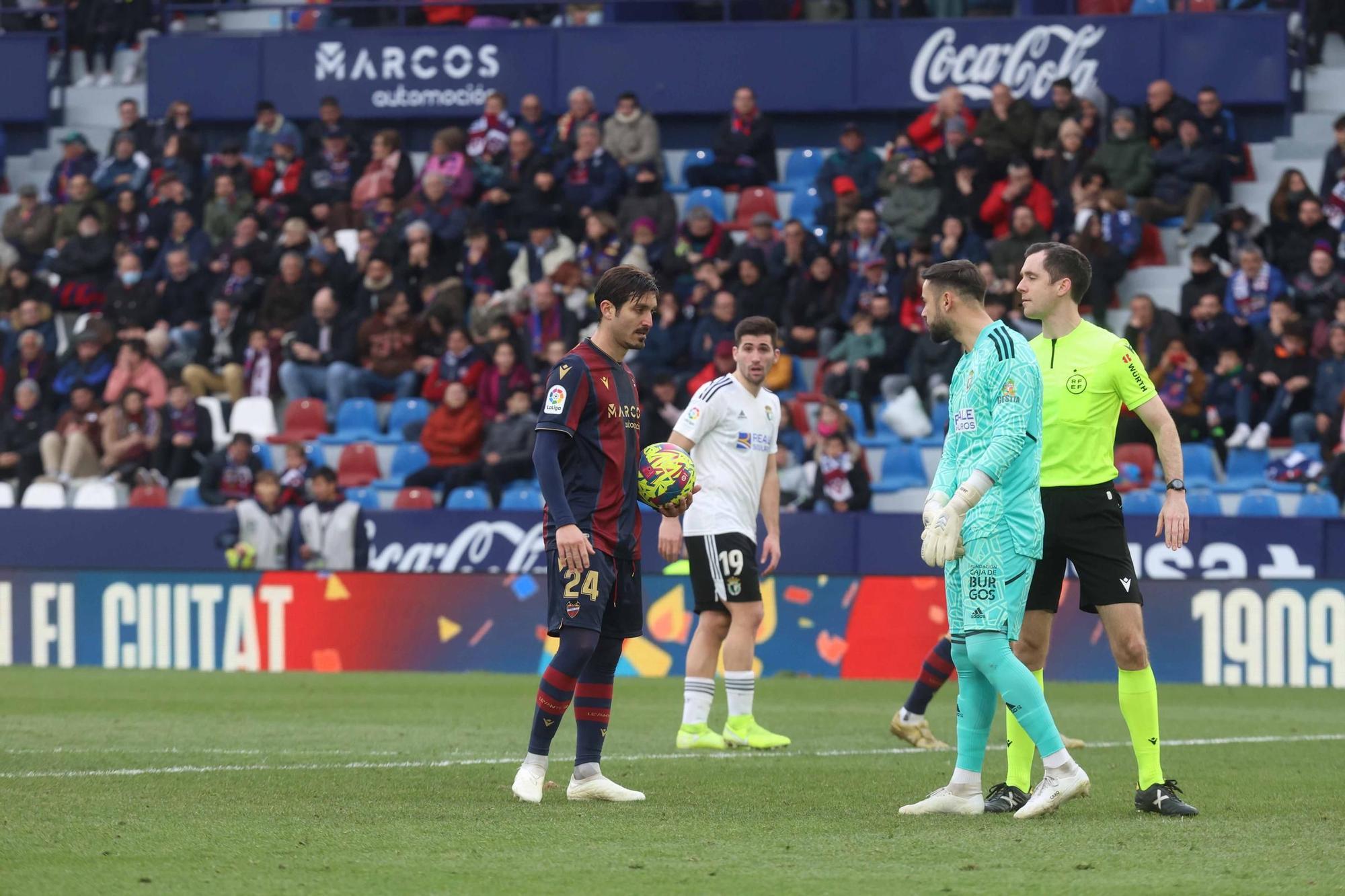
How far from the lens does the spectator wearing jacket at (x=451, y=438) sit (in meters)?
21.2

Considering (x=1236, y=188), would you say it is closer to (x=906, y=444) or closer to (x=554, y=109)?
(x=906, y=444)

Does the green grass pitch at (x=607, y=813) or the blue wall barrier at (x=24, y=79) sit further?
the blue wall barrier at (x=24, y=79)

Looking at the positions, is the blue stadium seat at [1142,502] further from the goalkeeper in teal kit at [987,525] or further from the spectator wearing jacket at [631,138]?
the goalkeeper in teal kit at [987,525]

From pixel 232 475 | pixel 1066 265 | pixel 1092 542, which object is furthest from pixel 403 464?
pixel 1092 542

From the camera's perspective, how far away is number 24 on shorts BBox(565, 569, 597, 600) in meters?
8.00

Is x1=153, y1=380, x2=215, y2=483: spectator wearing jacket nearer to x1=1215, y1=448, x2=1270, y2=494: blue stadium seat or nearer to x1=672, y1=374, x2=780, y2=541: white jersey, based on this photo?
x1=1215, y1=448, x2=1270, y2=494: blue stadium seat

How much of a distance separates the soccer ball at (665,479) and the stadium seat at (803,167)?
16625 millimetres

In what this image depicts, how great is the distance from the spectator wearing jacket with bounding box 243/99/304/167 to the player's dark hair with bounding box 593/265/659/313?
18802 mm

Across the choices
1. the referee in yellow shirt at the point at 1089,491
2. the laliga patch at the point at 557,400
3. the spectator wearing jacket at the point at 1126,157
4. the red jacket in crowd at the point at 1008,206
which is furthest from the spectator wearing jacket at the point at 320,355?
the referee in yellow shirt at the point at 1089,491

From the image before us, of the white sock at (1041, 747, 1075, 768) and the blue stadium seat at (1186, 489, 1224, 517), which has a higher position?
the blue stadium seat at (1186, 489, 1224, 517)

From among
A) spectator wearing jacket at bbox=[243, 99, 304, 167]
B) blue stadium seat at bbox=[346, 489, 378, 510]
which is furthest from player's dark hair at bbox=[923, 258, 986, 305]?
spectator wearing jacket at bbox=[243, 99, 304, 167]

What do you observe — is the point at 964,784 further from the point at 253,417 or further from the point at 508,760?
the point at 253,417

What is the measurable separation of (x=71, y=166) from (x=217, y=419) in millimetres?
5828

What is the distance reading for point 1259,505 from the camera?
19156 mm
